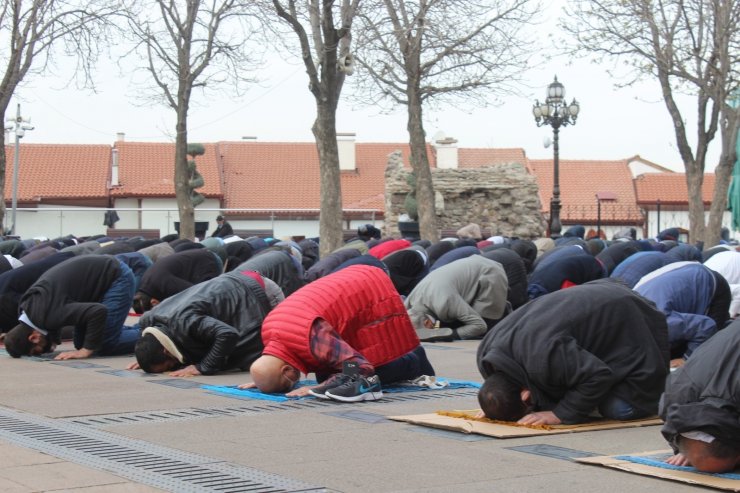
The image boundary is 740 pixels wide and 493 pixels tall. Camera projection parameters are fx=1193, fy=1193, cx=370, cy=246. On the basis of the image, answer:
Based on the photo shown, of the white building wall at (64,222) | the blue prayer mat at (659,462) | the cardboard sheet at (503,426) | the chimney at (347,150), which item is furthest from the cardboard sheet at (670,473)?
the chimney at (347,150)

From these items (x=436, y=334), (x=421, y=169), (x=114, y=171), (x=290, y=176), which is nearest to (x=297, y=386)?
(x=436, y=334)

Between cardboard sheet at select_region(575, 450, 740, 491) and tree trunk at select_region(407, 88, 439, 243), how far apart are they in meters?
21.4

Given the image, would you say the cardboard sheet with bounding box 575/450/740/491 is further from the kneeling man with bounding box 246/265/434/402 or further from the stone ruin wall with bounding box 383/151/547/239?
the stone ruin wall with bounding box 383/151/547/239

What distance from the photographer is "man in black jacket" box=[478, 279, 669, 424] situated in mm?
7371

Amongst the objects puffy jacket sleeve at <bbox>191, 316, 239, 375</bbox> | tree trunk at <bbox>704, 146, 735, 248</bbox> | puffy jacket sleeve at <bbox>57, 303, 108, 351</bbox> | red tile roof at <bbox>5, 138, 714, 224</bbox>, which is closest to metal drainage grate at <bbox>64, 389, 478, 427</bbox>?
puffy jacket sleeve at <bbox>191, 316, 239, 375</bbox>

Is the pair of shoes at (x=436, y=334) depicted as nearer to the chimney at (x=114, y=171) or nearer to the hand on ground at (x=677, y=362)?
the hand on ground at (x=677, y=362)

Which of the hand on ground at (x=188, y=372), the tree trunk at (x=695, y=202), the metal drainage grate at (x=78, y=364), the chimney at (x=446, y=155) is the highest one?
the chimney at (x=446, y=155)

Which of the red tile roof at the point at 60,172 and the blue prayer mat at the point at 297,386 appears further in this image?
the red tile roof at the point at 60,172

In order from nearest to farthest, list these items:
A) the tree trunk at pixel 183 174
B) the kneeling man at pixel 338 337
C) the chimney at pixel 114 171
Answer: the kneeling man at pixel 338 337 → the tree trunk at pixel 183 174 → the chimney at pixel 114 171

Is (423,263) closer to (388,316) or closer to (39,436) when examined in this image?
(388,316)

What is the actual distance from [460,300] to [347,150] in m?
45.0

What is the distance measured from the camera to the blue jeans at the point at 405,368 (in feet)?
31.8

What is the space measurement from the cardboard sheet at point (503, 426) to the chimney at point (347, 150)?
51.2 m

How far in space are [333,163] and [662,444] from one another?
53.1 ft
